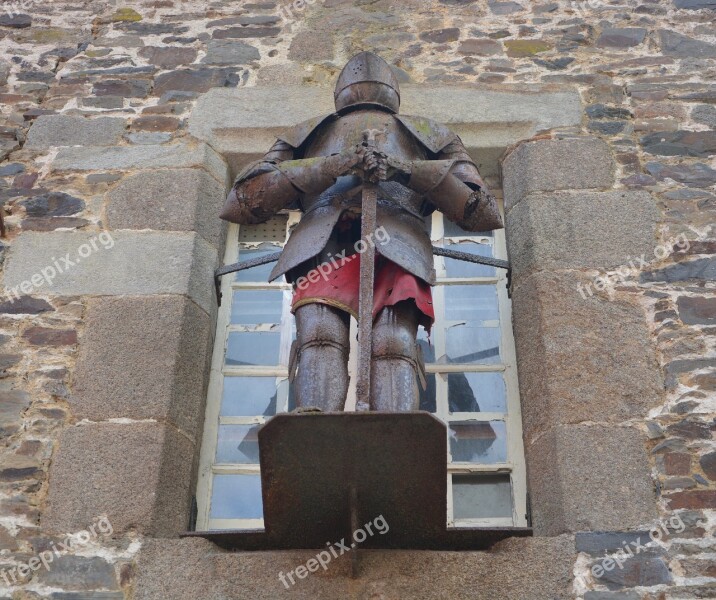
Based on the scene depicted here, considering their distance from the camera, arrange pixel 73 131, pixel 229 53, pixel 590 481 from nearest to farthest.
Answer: pixel 590 481 → pixel 73 131 → pixel 229 53

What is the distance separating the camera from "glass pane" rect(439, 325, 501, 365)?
14.2 ft

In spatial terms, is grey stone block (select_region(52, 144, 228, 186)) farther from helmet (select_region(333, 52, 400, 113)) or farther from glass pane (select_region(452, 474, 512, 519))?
glass pane (select_region(452, 474, 512, 519))

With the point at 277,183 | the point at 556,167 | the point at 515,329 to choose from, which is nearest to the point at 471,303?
the point at 515,329

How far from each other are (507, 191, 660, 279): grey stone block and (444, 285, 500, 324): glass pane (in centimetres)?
22

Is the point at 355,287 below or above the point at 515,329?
below

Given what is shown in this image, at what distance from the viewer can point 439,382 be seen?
4.27 m

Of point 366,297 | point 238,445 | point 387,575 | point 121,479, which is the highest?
point 366,297

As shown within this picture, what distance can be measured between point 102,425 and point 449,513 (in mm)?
1285

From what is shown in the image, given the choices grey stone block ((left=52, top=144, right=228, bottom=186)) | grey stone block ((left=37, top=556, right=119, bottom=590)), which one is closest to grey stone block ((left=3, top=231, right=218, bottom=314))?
grey stone block ((left=52, top=144, right=228, bottom=186))

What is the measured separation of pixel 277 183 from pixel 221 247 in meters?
0.87

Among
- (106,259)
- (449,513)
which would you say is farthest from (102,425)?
(449,513)

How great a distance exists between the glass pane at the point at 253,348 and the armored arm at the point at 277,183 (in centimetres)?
63

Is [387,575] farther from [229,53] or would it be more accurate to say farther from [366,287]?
[229,53]

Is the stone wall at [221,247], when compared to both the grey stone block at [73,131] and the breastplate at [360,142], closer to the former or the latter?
the grey stone block at [73,131]
